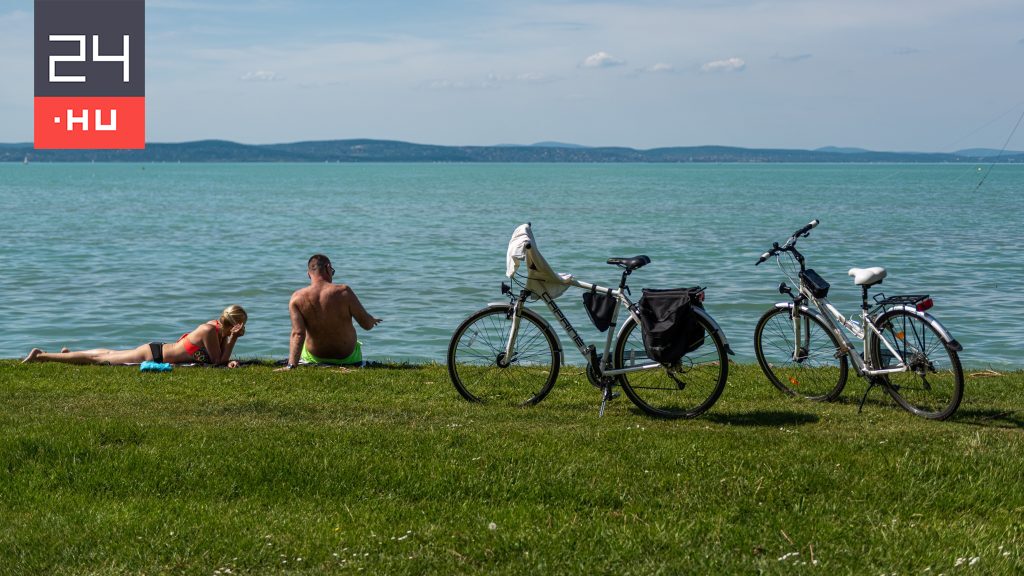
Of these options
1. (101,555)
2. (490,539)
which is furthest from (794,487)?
(101,555)

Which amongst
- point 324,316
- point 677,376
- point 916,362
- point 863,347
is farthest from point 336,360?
point 916,362

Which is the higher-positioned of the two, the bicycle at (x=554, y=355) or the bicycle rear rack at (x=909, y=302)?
the bicycle rear rack at (x=909, y=302)

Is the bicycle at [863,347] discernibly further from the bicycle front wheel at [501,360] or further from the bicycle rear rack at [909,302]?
the bicycle front wheel at [501,360]

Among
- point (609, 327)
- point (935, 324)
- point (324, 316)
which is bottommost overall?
point (324, 316)

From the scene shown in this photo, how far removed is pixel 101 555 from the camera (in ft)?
18.7

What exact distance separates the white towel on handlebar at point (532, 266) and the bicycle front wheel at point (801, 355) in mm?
1749

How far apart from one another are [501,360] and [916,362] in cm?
316

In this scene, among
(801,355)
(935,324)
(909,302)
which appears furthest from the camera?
(801,355)

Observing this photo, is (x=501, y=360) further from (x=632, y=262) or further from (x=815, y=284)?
(x=815, y=284)

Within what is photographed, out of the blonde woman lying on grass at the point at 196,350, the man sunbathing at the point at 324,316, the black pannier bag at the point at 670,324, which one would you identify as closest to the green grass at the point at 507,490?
the black pannier bag at the point at 670,324

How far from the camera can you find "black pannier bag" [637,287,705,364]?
8398 millimetres

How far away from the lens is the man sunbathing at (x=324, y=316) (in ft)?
39.2

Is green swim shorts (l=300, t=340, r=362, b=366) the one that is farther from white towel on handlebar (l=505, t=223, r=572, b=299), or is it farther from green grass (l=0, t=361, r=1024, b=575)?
white towel on handlebar (l=505, t=223, r=572, b=299)

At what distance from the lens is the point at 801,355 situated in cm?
937
